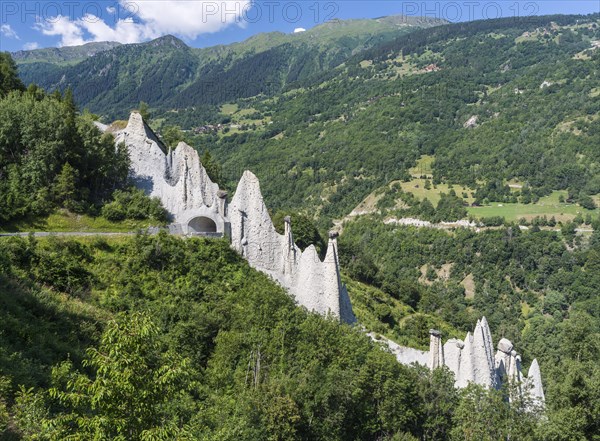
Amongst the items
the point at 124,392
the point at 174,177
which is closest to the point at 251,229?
the point at 174,177

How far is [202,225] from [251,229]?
5023 mm

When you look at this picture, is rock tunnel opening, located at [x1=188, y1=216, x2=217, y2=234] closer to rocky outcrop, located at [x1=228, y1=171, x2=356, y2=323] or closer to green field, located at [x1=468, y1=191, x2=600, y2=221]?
rocky outcrop, located at [x1=228, y1=171, x2=356, y2=323]

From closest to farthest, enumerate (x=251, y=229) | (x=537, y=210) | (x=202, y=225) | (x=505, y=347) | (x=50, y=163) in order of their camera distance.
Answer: (x=50, y=163), (x=251, y=229), (x=505, y=347), (x=202, y=225), (x=537, y=210)

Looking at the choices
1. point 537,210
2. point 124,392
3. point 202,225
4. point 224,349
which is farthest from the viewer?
point 537,210

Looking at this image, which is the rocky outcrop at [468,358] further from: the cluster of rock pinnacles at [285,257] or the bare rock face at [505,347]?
the bare rock face at [505,347]

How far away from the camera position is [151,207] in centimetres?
4241

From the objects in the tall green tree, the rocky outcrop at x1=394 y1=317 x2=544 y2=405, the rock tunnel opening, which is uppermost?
the rock tunnel opening

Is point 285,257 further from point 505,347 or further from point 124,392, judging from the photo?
point 124,392

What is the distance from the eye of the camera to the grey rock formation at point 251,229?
A: 39.5m

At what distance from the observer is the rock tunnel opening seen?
42.7 metres

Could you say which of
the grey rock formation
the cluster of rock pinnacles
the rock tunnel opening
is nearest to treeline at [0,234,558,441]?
the grey rock formation

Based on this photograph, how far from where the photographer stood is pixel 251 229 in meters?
40.7

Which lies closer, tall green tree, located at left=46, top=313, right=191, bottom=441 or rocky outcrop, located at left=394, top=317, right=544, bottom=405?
tall green tree, located at left=46, top=313, right=191, bottom=441

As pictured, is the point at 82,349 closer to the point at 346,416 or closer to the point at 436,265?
the point at 346,416
